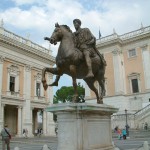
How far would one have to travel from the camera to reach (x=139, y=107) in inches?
1464

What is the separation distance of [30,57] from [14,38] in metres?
3.87

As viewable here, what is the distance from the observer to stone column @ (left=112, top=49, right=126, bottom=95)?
1532 inches

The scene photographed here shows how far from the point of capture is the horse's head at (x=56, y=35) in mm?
6107

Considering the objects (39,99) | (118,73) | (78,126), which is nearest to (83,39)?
(78,126)

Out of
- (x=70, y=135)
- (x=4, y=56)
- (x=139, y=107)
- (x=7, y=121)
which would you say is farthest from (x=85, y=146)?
(x=139, y=107)

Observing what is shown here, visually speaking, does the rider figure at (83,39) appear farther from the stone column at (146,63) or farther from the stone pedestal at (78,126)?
the stone column at (146,63)

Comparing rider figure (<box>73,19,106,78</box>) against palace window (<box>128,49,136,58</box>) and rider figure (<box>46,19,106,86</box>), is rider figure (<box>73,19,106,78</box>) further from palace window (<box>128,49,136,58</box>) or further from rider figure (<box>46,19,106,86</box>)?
palace window (<box>128,49,136,58</box>)

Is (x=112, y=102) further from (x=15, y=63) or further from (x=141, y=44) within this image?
→ (x=15, y=63)

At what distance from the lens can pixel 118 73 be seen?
39.3m

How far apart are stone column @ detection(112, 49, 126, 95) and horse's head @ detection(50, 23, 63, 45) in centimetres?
3324

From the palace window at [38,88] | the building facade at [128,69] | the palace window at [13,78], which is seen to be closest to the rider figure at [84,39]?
the palace window at [13,78]

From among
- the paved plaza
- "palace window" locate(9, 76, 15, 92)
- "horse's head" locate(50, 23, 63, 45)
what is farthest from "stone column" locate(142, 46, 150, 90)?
"horse's head" locate(50, 23, 63, 45)

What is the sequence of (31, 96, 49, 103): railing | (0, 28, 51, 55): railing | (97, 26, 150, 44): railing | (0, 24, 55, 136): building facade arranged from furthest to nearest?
Answer: (97, 26, 150, 44): railing < (31, 96, 49, 103): railing < (0, 28, 51, 55): railing < (0, 24, 55, 136): building facade

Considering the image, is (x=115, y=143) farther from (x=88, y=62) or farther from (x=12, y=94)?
(x=12, y=94)
